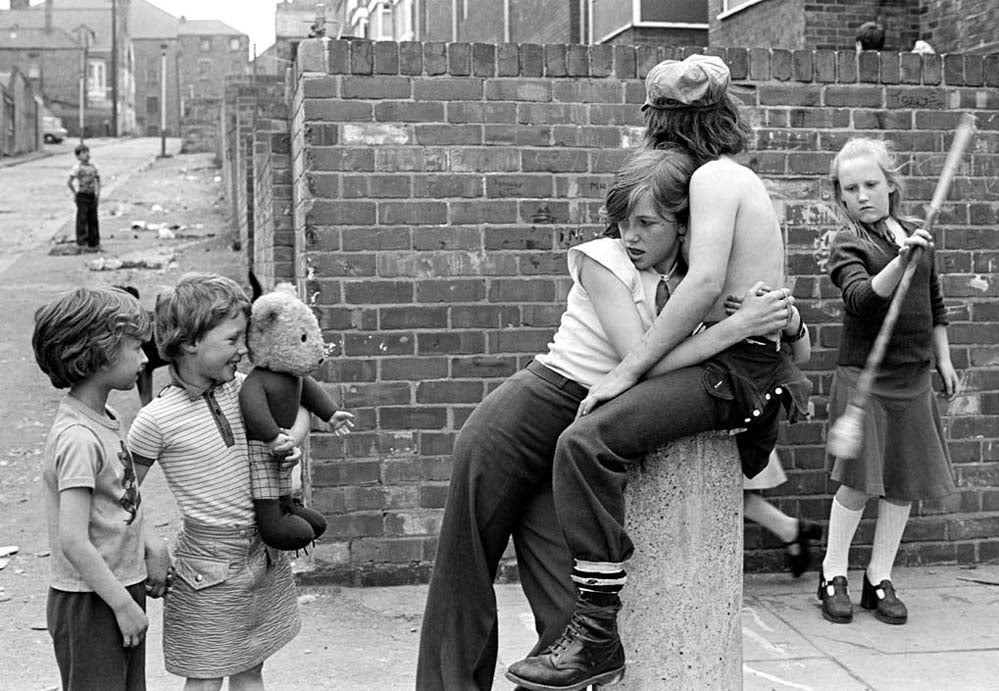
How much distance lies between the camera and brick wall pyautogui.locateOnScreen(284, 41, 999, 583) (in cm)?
521

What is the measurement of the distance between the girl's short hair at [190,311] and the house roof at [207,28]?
96.6 metres

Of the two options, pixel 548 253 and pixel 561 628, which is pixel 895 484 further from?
pixel 561 628

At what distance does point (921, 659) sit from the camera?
14.8 ft

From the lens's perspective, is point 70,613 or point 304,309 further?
point 304,309

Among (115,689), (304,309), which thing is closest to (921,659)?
(304,309)

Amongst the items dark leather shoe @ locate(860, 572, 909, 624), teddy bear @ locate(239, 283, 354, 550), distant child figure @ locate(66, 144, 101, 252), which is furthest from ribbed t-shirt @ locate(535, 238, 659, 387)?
distant child figure @ locate(66, 144, 101, 252)

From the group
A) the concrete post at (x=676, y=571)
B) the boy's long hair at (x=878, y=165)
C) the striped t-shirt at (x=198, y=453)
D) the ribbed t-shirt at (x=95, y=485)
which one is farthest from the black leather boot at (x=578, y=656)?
the boy's long hair at (x=878, y=165)

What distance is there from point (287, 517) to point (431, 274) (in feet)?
6.91

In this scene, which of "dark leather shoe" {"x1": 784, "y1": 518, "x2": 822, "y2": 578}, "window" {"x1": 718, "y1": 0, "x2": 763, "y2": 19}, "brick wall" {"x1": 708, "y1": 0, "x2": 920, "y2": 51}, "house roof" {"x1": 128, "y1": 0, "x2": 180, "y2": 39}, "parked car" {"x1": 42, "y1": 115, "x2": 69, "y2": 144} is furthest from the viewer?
"house roof" {"x1": 128, "y1": 0, "x2": 180, "y2": 39}

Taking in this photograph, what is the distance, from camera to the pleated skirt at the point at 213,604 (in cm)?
329

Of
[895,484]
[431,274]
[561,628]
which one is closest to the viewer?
[561,628]

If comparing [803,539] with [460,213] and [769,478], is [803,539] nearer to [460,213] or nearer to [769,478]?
[769,478]

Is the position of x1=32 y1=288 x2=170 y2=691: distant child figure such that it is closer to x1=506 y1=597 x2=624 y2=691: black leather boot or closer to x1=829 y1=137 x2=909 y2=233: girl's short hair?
x1=506 y1=597 x2=624 y2=691: black leather boot

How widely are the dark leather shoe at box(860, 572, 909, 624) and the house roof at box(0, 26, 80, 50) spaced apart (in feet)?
289
